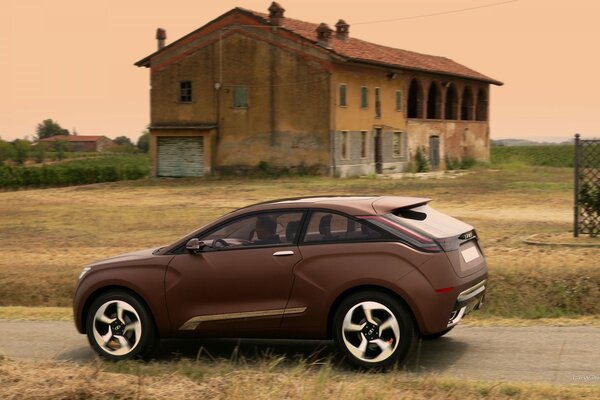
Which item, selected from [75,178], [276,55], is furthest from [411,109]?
[75,178]

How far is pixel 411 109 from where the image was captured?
5753 cm

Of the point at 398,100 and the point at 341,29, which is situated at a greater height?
the point at 341,29

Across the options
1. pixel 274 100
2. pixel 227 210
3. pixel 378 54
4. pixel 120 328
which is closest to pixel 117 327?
pixel 120 328

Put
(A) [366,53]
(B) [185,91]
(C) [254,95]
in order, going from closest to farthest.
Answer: (C) [254,95]
(B) [185,91]
(A) [366,53]

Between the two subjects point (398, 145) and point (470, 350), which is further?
point (398, 145)

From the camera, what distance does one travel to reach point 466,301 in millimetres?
8320

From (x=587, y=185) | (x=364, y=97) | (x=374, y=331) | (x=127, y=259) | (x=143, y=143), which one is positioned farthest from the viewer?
(x=143, y=143)

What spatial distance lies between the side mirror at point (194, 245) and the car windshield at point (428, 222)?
180 cm

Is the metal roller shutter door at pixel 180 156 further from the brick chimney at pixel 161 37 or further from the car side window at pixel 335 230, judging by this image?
the car side window at pixel 335 230

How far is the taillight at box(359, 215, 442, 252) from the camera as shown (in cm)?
813

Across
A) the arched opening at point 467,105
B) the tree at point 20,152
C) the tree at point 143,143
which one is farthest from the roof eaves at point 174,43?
the tree at point 143,143

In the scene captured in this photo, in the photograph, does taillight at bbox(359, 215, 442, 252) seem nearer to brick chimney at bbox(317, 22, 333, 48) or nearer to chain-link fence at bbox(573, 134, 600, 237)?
chain-link fence at bbox(573, 134, 600, 237)

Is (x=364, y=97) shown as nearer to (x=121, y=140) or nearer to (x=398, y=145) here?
(x=398, y=145)

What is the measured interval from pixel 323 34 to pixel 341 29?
22.4 ft
